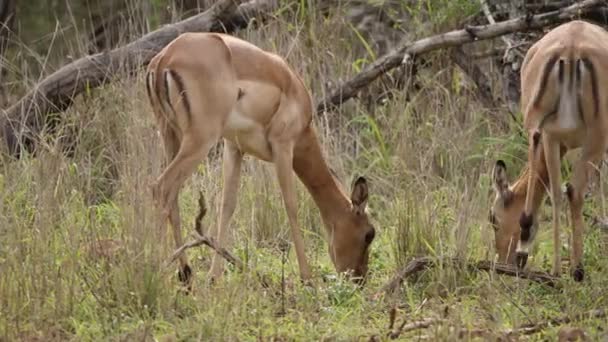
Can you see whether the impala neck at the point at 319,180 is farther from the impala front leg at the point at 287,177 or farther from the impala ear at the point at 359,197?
the impala front leg at the point at 287,177

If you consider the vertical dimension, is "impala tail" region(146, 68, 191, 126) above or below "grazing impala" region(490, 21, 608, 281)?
above

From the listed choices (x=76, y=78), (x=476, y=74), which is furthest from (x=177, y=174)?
(x=476, y=74)

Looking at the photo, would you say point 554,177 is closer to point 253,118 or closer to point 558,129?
point 558,129

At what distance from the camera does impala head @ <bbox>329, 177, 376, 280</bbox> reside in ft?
22.6

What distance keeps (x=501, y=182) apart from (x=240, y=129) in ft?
4.57

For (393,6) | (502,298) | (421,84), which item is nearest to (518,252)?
(502,298)

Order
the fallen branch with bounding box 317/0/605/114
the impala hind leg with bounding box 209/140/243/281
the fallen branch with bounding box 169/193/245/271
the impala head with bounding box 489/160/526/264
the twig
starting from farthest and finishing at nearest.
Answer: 1. the fallen branch with bounding box 317/0/605/114
2. the impala hind leg with bounding box 209/140/243/281
3. the impala head with bounding box 489/160/526/264
4. the fallen branch with bounding box 169/193/245/271
5. the twig

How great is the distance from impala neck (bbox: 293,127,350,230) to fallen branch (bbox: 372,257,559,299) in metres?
1.09

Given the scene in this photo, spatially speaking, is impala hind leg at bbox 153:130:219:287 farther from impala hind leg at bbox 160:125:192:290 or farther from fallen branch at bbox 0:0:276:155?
fallen branch at bbox 0:0:276:155

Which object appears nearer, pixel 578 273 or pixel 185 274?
pixel 185 274

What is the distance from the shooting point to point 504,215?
6816 mm

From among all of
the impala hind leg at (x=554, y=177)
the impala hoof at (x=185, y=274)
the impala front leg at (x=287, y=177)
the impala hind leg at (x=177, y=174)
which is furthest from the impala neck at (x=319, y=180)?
the impala hoof at (x=185, y=274)

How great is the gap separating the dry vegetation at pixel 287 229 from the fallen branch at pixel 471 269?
5cm

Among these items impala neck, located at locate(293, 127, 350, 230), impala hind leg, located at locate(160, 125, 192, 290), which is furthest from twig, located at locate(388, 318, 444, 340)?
impala neck, located at locate(293, 127, 350, 230)
